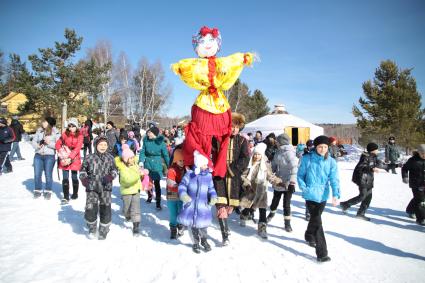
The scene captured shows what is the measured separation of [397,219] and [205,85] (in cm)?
520

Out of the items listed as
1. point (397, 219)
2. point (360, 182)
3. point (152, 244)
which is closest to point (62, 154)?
point (152, 244)

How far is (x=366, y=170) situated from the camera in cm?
599

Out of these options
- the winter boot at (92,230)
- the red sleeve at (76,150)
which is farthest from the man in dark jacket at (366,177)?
the red sleeve at (76,150)

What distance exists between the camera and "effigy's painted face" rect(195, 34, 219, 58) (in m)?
4.07

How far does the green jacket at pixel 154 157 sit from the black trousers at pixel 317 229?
3.27m

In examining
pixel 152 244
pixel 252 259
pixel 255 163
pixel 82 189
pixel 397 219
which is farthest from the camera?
pixel 82 189

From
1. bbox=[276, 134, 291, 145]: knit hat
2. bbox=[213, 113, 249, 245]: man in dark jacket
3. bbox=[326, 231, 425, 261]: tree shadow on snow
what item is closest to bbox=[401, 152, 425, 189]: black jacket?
bbox=[326, 231, 425, 261]: tree shadow on snow

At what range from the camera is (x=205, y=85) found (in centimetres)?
400

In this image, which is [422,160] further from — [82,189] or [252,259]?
[82,189]

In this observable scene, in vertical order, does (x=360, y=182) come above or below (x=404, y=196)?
above

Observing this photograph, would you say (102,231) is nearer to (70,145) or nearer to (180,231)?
(180,231)

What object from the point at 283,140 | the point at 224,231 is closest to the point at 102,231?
the point at 224,231

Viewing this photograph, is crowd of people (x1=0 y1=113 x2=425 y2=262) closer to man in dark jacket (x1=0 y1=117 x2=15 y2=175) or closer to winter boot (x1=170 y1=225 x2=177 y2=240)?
winter boot (x1=170 y1=225 x2=177 y2=240)

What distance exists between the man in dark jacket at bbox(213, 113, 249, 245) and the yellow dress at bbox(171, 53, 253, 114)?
638 millimetres
